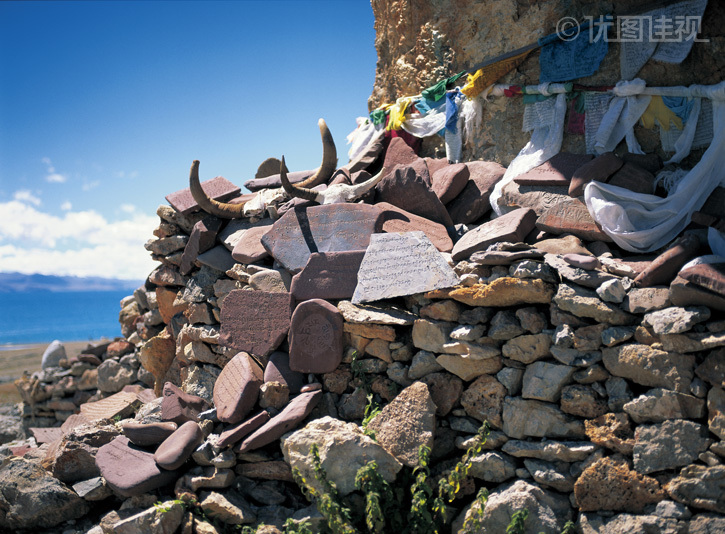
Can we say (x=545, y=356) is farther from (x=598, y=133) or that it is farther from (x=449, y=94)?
(x=449, y=94)

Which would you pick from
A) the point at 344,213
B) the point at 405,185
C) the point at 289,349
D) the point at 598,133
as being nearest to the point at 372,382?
the point at 289,349

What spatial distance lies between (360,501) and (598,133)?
3.89 metres

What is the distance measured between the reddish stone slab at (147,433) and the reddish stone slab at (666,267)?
3842mm

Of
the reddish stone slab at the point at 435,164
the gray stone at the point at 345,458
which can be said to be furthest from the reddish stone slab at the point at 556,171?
the gray stone at the point at 345,458

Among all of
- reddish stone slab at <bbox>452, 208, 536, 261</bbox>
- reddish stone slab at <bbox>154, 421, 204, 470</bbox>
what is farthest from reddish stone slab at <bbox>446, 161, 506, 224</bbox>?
reddish stone slab at <bbox>154, 421, 204, 470</bbox>

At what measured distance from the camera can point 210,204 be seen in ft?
21.4

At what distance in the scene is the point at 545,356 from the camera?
407cm

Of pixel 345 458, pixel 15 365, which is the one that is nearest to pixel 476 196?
pixel 345 458

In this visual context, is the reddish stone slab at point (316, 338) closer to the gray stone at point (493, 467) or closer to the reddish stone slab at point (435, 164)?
the gray stone at point (493, 467)

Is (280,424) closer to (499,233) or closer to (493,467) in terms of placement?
(493,467)

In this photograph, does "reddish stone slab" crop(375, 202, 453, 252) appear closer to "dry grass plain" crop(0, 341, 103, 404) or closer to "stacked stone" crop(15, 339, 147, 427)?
"stacked stone" crop(15, 339, 147, 427)

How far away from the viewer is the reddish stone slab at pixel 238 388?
459 cm

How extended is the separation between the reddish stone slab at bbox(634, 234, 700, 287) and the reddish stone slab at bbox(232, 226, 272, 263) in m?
3.50

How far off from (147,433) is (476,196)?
3810 millimetres
